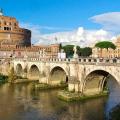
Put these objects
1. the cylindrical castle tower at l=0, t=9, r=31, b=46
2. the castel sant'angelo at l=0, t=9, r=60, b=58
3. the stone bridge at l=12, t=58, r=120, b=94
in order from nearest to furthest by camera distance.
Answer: the stone bridge at l=12, t=58, r=120, b=94 → the castel sant'angelo at l=0, t=9, r=60, b=58 → the cylindrical castle tower at l=0, t=9, r=31, b=46

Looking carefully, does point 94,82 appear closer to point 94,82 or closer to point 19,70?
point 94,82

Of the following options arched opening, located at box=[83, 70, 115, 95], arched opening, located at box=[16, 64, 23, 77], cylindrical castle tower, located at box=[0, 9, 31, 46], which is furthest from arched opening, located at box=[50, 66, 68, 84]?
cylindrical castle tower, located at box=[0, 9, 31, 46]

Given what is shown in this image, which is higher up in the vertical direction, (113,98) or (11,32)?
(11,32)

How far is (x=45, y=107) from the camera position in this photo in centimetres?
4016

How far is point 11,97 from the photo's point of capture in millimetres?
47531

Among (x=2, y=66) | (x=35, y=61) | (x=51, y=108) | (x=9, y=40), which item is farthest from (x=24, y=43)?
(x=51, y=108)

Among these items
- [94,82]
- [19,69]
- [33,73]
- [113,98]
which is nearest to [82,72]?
[94,82]

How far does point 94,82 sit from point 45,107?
33.0ft

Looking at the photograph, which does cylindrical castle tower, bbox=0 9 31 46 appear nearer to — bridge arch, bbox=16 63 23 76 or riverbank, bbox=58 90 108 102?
bridge arch, bbox=16 63 23 76

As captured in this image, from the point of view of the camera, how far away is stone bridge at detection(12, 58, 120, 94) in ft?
128

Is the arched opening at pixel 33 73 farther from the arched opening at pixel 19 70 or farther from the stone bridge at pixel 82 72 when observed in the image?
the stone bridge at pixel 82 72

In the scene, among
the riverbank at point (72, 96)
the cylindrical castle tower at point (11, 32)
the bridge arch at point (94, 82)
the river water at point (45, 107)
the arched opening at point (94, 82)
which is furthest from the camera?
the cylindrical castle tower at point (11, 32)

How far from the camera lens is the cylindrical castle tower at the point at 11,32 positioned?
103688mm

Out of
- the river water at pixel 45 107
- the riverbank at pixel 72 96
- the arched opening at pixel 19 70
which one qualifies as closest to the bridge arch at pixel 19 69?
the arched opening at pixel 19 70
